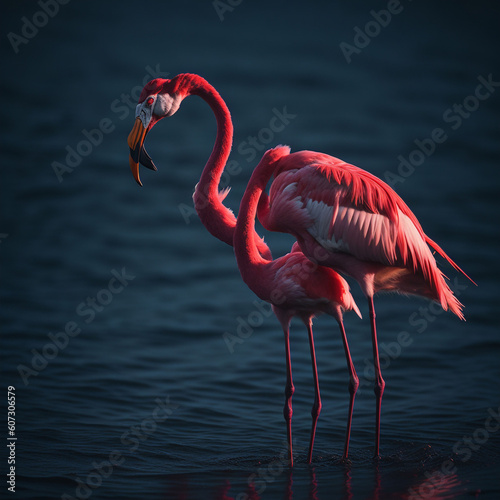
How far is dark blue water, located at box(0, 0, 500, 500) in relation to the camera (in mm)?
5156

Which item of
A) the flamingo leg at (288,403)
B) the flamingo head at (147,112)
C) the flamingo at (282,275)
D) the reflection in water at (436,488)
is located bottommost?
the reflection in water at (436,488)

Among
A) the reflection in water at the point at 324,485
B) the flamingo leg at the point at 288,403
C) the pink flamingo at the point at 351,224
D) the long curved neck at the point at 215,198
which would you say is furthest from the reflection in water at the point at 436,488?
the long curved neck at the point at 215,198

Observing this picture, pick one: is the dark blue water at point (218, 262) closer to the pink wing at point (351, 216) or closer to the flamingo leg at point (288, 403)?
the flamingo leg at point (288, 403)

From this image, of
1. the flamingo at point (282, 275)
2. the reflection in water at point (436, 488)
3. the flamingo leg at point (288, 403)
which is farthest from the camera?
the flamingo leg at point (288, 403)

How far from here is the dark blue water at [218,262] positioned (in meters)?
5.16

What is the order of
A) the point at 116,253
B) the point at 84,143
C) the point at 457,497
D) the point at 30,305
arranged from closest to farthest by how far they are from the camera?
the point at 457,497, the point at 30,305, the point at 116,253, the point at 84,143

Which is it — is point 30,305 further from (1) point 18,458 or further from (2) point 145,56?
(2) point 145,56

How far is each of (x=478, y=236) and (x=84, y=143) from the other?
745cm

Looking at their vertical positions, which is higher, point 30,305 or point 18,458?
point 30,305

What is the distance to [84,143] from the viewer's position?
576 inches

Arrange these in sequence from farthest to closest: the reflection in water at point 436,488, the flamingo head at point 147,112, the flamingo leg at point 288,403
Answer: the flamingo head at point 147,112 → the flamingo leg at point 288,403 → the reflection in water at point 436,488

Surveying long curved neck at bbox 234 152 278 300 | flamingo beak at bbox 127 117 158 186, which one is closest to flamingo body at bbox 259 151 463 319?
long curved neck at bbox 234 152 278 300

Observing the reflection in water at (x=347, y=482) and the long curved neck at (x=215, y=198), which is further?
the long curved neck at (x=215, y=198)

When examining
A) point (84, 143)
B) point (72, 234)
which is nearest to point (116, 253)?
point (72, 234)
